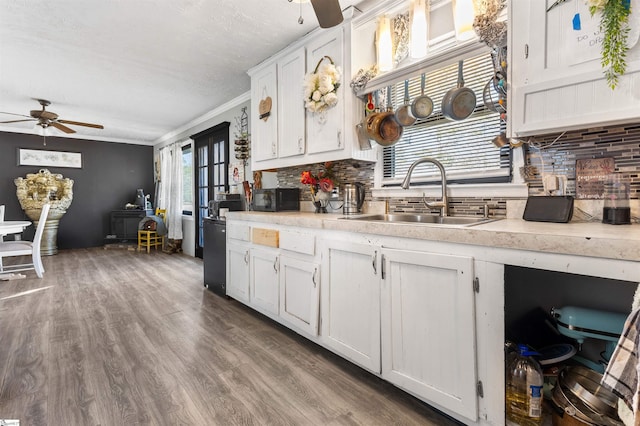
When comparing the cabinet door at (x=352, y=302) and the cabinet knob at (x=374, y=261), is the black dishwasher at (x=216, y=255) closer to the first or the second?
the cabinet door at (x=352, y=302)

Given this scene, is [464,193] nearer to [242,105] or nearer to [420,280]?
[420,280]

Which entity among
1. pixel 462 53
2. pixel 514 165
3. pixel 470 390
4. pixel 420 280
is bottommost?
pixel 470 390

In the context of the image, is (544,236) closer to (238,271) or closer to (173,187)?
(238,271)

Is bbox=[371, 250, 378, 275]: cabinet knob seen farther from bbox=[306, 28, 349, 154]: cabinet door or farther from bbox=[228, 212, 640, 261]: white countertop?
bbox=[306, 28, 349, 154]: cabinet door

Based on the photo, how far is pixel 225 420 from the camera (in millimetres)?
1479

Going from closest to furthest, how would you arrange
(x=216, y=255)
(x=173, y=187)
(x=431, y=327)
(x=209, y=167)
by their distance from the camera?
(x=431, y=327)
(x=216, y=255)
(x=209, y=167)
(x=173, y=187)

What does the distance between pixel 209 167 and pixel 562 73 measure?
4825 millimetres

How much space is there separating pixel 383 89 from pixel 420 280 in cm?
152

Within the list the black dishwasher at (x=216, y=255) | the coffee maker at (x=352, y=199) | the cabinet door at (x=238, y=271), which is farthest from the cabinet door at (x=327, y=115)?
the black dishwasher at (x=216, y=255)

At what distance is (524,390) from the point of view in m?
1.33

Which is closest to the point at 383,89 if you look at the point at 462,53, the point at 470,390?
the point at 462,53

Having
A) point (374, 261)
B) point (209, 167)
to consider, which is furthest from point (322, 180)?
point (209, 167)

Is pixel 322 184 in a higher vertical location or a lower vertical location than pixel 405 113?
lower

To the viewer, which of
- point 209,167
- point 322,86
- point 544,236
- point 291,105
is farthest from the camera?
point 209,167
